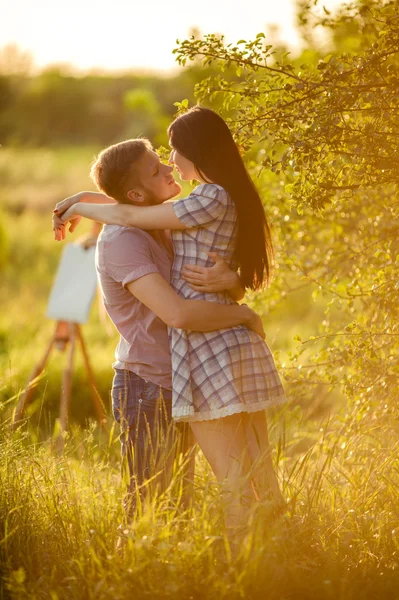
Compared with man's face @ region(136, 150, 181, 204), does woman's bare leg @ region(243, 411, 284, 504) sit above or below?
below

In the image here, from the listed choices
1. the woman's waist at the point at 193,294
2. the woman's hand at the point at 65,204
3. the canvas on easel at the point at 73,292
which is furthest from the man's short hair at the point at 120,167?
the canvas on easel at the point at 73,292

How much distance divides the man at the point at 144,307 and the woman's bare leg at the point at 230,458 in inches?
6.9

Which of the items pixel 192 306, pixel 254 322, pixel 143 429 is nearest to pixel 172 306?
pixel 192 306

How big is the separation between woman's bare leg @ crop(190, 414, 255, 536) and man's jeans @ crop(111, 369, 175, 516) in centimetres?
15

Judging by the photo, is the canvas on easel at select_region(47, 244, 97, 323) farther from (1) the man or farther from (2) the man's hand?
(2) the man's hand

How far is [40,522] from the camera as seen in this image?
3664 mm

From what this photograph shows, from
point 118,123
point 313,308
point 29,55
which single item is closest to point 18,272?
point 313,308

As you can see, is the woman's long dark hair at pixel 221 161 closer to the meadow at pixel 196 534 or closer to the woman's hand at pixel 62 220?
the woman's hand at pixel 62 220

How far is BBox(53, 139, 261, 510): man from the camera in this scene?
132 inches

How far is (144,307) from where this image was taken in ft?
11.6

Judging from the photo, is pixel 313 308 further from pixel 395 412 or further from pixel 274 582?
pixel 274 582

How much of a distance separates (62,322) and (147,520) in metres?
5.06

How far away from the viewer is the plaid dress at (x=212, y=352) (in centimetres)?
339

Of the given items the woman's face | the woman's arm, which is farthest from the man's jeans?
the woman's face
